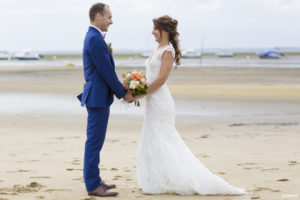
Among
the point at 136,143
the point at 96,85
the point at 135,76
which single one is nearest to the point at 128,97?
the point at 135,76

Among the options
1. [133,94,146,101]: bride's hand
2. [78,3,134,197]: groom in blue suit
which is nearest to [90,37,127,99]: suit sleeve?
[78,3,134,197]: groom in blue suit

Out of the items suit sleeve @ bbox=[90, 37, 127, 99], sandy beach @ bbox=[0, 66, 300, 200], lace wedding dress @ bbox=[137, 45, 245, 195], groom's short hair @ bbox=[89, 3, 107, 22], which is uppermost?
groom's short hair @ bbox=[89, 3, 107, 22]

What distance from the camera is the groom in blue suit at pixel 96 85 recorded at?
207 inches

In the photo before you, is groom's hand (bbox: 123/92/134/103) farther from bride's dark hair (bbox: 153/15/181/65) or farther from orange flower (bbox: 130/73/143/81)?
bride's dark hair (bbox: 153/15/181/65)

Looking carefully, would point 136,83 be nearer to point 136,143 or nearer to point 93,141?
point 93,141

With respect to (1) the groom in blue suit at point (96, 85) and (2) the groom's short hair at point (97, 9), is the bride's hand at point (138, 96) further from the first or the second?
(2) the groom's short hair at point (97, 9)

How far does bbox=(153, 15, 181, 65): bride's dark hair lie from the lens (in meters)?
5.54

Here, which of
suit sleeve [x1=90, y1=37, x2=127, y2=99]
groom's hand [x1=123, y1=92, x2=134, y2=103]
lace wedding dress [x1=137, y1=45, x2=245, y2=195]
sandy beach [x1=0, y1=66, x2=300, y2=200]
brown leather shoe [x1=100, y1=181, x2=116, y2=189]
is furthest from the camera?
sandy beach [x1=0, y1=66, x2=300, y2=200]

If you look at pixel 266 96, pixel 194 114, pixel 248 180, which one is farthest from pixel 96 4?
pixel 266 96

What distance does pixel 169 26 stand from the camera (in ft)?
18.2

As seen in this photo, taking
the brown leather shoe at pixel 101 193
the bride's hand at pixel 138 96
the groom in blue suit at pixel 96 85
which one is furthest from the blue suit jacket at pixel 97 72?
the brown leather shoe at pixel 101 193

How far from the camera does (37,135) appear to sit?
1052 cm

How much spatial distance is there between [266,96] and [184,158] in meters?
13.4

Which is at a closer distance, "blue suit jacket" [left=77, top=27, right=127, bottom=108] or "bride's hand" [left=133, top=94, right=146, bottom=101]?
"blue suit jacket" [left=77, top=27, right=127, bottom=108]
